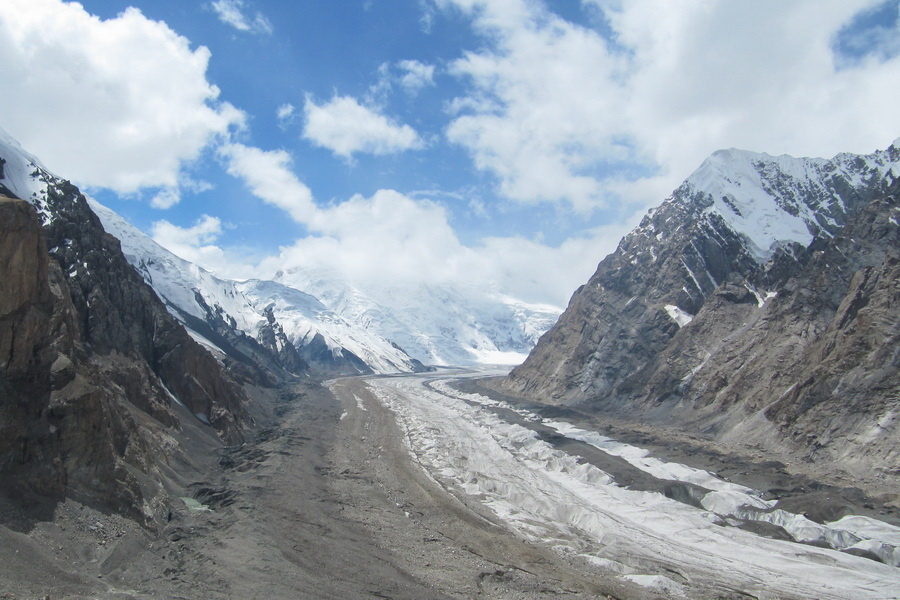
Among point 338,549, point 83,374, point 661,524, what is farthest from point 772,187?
point 83,374

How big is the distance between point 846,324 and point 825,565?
1472 inches

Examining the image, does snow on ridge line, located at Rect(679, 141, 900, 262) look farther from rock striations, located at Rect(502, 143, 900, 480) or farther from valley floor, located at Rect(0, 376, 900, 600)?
valley floor, located at Rect(0, 376, 900, 600)

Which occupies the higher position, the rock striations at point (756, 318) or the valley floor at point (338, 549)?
the rock striations at point (756, 318)

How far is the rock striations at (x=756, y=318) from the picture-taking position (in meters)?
48.7

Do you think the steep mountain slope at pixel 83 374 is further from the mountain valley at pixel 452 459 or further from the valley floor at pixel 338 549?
the valley floor at pixel 338 549

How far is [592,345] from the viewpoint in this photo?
10875 centimetres

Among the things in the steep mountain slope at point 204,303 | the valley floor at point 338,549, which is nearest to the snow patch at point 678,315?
the valley floor at point 338,549

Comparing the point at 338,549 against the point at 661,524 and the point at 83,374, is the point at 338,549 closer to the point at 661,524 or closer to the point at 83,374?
the point at 83,374

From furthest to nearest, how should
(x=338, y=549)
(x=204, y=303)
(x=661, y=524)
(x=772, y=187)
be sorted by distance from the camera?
(x=204, y=303)
(x=772, y=187)
(x=661, y=524)
(x=338, y=549)

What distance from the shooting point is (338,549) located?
85.0 ft

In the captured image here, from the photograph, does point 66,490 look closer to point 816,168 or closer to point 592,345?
point 592,345

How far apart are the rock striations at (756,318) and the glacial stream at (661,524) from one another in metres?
13.6

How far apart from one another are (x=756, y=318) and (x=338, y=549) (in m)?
73.9

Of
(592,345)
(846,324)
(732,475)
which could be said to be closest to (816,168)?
(592,345)
